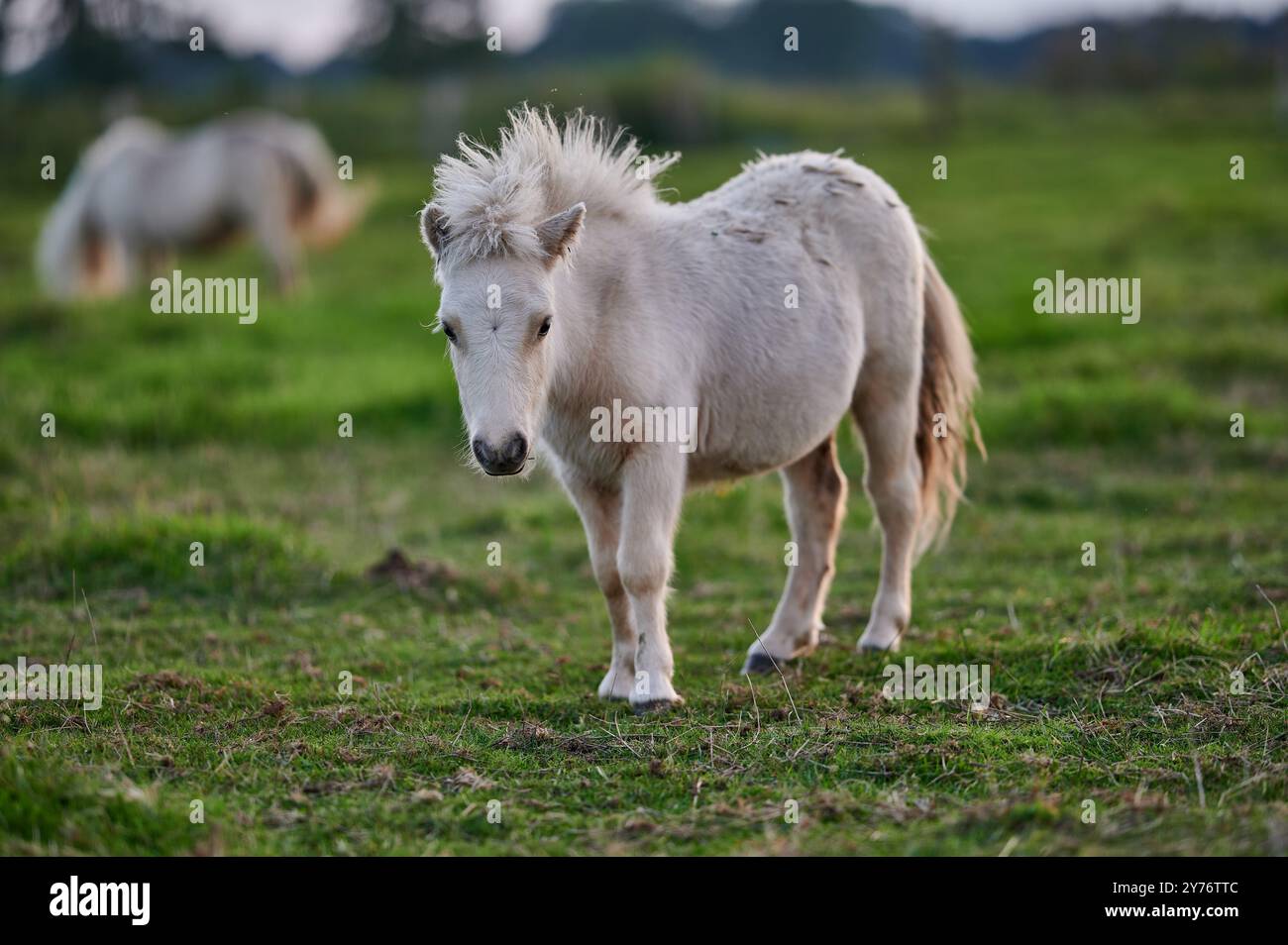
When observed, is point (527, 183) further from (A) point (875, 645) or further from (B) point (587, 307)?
(A) point (875, 645)

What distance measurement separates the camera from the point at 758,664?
244 inches

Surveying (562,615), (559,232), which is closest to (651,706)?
(559,232)

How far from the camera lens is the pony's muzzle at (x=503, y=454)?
15.6 ft

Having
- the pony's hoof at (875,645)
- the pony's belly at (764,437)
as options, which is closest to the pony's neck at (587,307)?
the pony's belly at (764,437)

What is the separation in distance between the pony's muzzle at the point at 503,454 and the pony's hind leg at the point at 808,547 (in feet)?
6.45

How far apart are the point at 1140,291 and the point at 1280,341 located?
2299 millimetres

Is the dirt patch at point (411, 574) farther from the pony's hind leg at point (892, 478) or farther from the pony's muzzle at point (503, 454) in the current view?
the pony's muzzle at point (503, 454)

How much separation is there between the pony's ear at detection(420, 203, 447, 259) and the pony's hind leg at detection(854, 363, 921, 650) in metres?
2.34

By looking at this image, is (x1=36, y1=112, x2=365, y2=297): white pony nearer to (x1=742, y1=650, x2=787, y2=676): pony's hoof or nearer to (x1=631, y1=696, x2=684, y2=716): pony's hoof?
(x1=742, y1=650, x2=787, y2=676): pony's hoof

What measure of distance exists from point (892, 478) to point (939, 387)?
0.67m

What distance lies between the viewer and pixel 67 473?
9594mm

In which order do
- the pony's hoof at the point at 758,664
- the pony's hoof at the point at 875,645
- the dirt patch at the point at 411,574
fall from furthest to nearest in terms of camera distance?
the dirt patch at the point at 411,574 → the pony's hoof at the point at 875,645 → the pony's hoof at the point at 758,664
